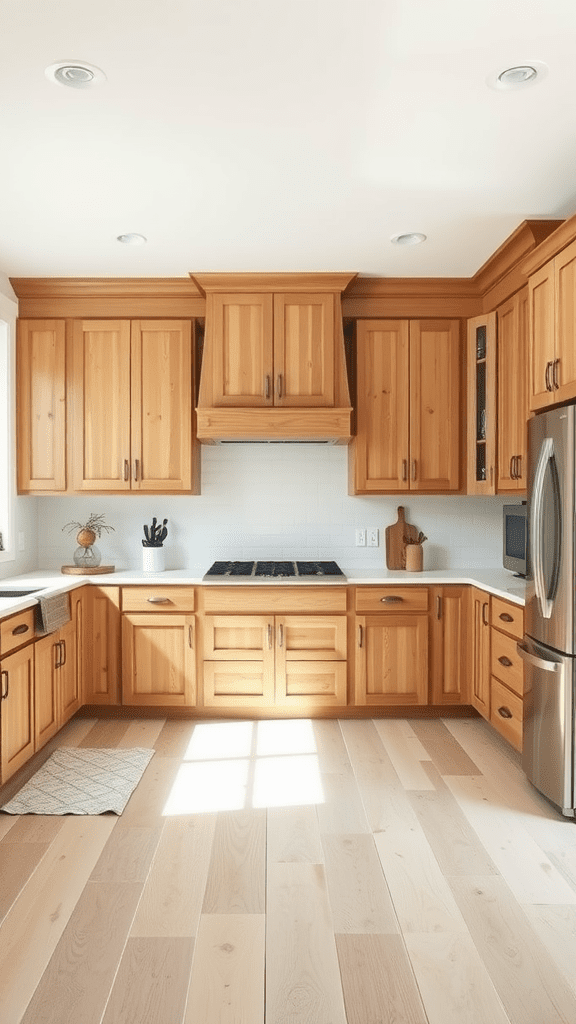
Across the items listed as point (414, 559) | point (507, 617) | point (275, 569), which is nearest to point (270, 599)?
point (275, 569)

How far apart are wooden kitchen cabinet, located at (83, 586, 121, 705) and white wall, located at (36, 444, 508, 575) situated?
0.59 m

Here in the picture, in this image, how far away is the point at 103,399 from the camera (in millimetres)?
4457

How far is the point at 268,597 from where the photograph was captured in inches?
166

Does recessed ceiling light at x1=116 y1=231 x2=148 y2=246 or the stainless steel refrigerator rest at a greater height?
recessed ceiling light at x1=116 y1=231 x2=148 y2=246

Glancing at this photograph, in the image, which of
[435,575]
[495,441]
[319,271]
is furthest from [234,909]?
[319,271]

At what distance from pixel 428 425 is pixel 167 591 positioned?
1.82 meters

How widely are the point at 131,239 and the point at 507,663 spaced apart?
9.15 feet

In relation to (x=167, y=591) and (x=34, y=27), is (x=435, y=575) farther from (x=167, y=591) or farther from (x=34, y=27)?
(x=34, y=27)

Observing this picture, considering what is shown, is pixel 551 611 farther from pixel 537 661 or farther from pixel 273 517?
pixel 273 517

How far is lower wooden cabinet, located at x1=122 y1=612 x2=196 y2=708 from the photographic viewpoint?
13.9ft

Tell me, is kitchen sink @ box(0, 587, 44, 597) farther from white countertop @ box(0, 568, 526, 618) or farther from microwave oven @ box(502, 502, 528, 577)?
microwave oven @ box(502, 502, 528, 577)

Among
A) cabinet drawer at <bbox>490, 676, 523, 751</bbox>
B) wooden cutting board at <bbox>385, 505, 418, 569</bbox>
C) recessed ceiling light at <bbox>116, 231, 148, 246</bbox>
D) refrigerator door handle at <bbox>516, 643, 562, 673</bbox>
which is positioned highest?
recessed ceiling light at <bbox>116, 231, 148, 246</bbox>

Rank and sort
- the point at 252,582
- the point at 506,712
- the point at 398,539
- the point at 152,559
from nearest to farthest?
1. the point at 506,712
2. the point at 252,582
3. the point at 152,559
4. the point at 398,539

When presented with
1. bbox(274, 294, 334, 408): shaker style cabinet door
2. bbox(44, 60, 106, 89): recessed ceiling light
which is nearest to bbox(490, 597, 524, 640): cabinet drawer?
bbox(274, 294, 334, 408): shaker style cabinet door
